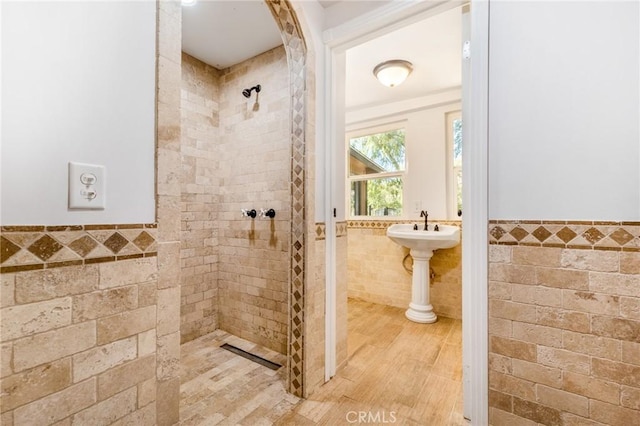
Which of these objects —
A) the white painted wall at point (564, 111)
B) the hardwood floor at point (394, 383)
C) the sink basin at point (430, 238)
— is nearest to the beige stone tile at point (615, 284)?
the white painted wall at point (564, 111)

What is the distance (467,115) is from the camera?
137 centimetres

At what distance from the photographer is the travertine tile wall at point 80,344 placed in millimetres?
641

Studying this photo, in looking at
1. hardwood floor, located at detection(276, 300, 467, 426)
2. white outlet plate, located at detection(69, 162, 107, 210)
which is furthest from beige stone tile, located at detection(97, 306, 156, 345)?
hardwood floor, located at detection(276, 300, 467, 426)

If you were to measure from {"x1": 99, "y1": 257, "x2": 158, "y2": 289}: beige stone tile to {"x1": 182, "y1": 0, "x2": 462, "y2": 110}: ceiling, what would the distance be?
1.74 metres

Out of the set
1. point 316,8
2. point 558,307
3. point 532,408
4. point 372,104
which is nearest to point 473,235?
point 558,307

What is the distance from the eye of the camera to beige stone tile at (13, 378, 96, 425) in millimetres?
654

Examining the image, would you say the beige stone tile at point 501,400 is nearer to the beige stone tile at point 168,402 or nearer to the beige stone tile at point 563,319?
the beige stone tile at point 563,319

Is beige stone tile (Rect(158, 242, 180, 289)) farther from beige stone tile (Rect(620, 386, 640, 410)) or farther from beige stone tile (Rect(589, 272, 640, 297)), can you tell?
beige stone tile (Rect(620, 386, 640, 410))

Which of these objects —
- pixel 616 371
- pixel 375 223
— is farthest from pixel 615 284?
pixel 375 223

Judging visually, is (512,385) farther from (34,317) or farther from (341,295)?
(34,317)

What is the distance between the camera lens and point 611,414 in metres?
1.07

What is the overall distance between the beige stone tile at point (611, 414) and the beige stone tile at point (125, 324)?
1691mm

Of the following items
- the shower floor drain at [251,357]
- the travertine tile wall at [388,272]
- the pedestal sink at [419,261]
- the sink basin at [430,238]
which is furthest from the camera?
the travertine tile wall at [388,272]

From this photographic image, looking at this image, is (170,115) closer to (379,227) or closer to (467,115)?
(467,115)
